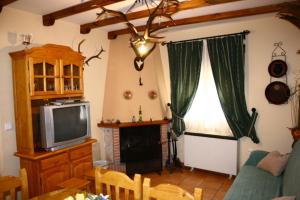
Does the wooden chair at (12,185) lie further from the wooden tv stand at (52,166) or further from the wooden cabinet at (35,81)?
the wooden cabinet at (35,81)

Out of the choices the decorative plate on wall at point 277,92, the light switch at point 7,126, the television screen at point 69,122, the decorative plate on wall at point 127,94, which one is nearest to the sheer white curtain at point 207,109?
the decorative plate on wall at point 277,92

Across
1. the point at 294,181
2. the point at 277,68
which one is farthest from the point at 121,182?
the point at 277,68

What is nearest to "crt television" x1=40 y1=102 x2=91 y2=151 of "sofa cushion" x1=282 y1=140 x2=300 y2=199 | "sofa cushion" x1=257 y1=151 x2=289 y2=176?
"sofa cushion" x1=257 y1=151 x2=289 y2=176

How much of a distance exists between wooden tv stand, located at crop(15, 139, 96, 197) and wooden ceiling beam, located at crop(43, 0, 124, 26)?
5.99ft

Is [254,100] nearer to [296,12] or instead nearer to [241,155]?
[241,155]

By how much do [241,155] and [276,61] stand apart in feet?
5.43

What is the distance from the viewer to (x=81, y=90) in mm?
3545

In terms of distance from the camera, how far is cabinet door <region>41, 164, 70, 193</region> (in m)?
2.87

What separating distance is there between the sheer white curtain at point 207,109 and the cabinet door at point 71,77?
6.97ft

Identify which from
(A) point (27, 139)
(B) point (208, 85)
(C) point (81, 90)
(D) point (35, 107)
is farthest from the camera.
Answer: (B) point (208, 85)

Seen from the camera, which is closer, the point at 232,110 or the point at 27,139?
the point at 27,139

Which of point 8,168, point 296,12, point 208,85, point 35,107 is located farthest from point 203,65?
point 8,168

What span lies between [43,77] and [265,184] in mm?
2982

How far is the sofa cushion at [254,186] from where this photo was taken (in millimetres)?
2385
